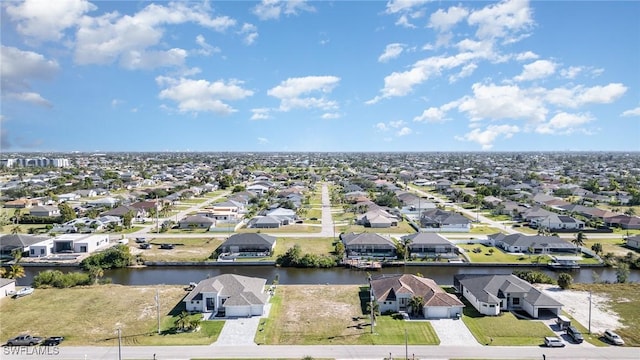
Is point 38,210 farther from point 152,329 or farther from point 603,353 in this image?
point 603,353

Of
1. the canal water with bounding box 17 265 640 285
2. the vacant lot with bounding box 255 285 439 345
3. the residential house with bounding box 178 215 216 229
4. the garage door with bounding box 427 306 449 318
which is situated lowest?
the canal water with bounding box 17 265 640 285

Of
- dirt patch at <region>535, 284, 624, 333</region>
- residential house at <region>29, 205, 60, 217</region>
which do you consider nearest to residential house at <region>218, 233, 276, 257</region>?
dirt patch at <region>535, 284, 624, 333</region>

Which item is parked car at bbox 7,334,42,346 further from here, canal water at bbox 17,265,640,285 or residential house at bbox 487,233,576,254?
residential house at bbox 487,233,576,254

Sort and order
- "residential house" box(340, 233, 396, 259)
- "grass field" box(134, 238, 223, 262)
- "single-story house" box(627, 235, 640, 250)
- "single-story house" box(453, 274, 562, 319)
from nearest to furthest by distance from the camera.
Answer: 1. "single-story house" box(453, 274, 562, 319)
2. "grass field" box(134, 238, 223, 262)
3. "residential house" box(340, 233, 396, 259)
4. "single-story house" box(627, 235, 640, 250)

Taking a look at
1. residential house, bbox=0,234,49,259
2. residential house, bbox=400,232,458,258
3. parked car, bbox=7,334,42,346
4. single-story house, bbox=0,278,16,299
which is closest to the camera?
parked car, bbox=7,334,42,346

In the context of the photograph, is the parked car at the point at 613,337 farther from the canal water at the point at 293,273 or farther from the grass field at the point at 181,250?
the grass field at the point at 181,250

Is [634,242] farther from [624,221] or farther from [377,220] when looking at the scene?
[377,220]

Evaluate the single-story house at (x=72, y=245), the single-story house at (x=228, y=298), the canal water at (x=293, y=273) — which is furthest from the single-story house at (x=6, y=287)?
the single-story house at (x=228, y=298)

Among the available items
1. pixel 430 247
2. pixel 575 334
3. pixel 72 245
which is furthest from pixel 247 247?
pixel 575 334
